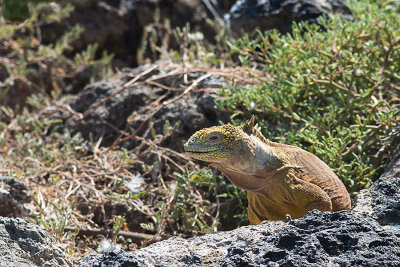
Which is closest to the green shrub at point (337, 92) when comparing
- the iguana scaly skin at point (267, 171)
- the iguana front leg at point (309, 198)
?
the iguana scaly skin at point (267, 171)

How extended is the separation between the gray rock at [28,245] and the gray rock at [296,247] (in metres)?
0.41

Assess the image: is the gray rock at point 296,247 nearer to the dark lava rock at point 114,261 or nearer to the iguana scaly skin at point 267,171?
the dark lava rock at point 114,261

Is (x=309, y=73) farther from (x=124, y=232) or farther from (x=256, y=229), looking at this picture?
(x=256, y=229)

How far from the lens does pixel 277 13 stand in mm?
7000

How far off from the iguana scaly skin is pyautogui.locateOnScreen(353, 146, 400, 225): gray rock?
0.68 feet

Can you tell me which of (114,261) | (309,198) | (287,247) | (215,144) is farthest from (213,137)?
(114,261)

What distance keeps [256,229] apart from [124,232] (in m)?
1.97

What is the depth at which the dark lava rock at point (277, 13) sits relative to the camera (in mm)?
6848

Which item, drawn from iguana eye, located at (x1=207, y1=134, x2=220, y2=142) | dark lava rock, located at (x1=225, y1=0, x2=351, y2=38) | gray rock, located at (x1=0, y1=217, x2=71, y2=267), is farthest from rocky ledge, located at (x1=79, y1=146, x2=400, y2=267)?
dark lava rock, located at (x1=225, y1=0, x2=351, y2=38)

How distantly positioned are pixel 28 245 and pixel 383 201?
2050 mm

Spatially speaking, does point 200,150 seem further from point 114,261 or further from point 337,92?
point 337,92

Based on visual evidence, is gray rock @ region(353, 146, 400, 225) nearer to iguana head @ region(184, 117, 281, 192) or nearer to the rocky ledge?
the rocky ledge

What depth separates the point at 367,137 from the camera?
16.1 feet

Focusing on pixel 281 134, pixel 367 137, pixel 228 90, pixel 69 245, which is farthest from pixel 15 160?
pixel 367 137
